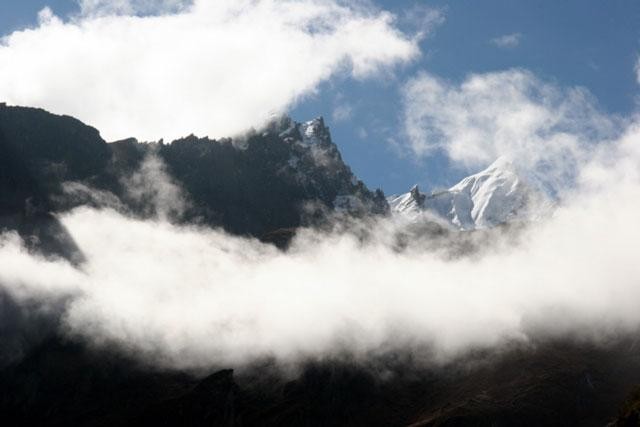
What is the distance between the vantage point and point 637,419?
198m
